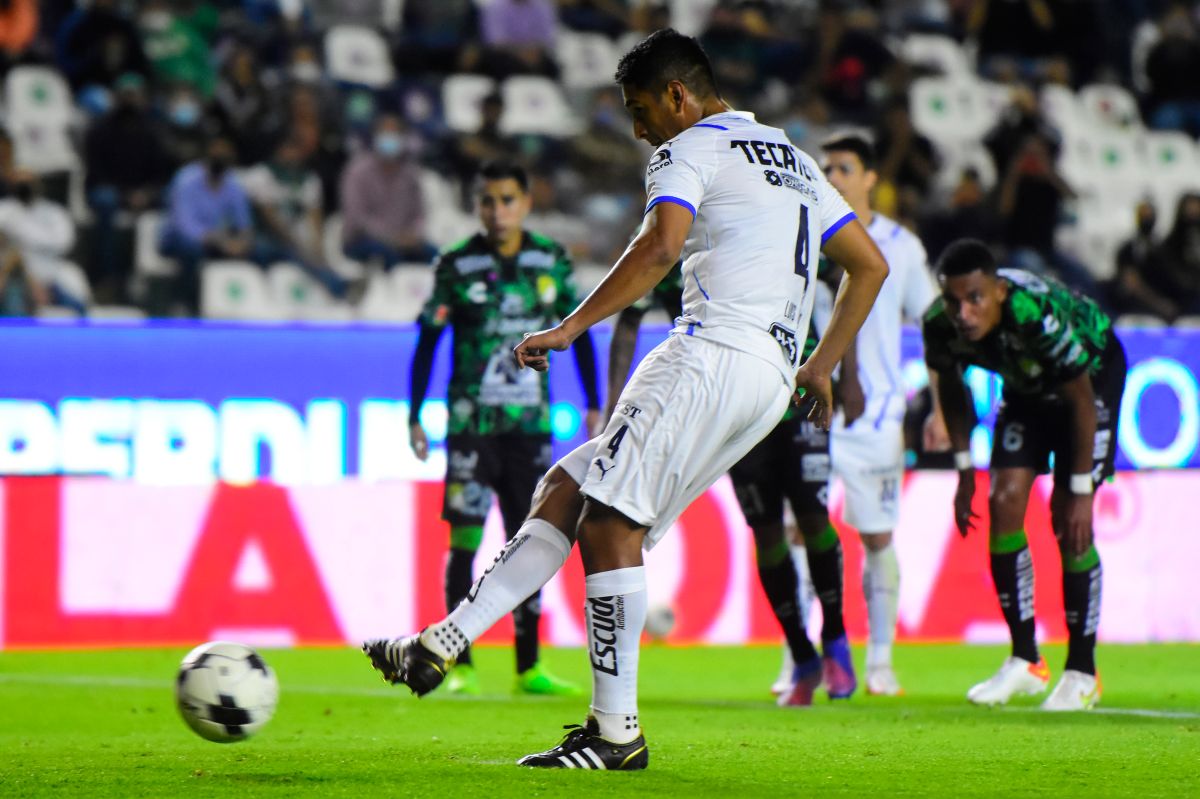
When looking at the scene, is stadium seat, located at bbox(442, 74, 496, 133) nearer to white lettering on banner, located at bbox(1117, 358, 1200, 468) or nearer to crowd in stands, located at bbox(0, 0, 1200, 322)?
crowd in stands, located at bbox(0, 0, 1200, 322)

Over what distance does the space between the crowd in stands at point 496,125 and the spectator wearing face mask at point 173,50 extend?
0.07ft

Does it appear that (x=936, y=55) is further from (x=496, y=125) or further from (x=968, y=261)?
(x=968, y=261)

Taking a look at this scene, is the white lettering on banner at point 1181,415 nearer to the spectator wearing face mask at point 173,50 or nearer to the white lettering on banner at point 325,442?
the white lettering on banner at point 325,442

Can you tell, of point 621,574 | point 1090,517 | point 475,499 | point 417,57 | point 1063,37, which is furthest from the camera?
point 1063,37

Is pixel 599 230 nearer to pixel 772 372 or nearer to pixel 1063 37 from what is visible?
pixel 1063 37

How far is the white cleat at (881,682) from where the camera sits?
8.38 metres

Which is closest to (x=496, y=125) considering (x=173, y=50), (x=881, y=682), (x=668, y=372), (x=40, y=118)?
(x=173, y=50)

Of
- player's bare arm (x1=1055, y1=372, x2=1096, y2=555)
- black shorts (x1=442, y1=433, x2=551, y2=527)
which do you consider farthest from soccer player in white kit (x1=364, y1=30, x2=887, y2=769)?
black shorts (x1=442, y1=433, x2=551, y2=527)

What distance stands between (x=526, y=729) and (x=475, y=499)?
1.96 metres

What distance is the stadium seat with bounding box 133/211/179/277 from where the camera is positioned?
13.9 metres

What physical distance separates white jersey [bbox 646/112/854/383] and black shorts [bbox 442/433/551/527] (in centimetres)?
319

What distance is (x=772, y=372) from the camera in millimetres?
5324

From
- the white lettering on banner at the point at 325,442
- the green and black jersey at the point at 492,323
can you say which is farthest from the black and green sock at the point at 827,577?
the white lettering on banner at the point at 325,442

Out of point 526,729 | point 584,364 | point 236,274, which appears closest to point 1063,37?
point 236,274
